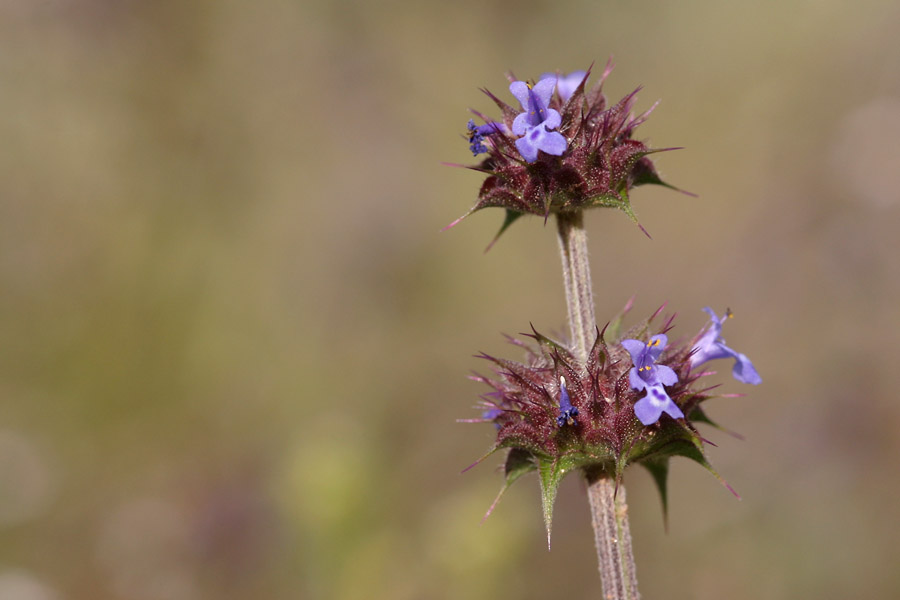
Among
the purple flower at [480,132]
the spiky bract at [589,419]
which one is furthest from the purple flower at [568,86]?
the spiky bract at [589,419]

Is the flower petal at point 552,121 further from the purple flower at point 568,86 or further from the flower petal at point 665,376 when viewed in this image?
the flower petal at point 665,376

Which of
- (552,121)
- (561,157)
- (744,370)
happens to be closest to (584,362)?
(744,370)

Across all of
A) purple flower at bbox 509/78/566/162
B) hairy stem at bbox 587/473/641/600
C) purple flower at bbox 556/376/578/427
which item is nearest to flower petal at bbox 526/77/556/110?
purple flower at bbox 509/78/566/162

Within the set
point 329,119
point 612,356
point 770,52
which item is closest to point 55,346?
point 329,119

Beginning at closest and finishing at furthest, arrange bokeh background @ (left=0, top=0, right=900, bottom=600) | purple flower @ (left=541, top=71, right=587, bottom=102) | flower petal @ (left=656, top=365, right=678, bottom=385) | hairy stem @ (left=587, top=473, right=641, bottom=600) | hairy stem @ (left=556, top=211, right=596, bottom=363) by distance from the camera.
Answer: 1. flower petal @ (left=656, top=365, right=678, bottom=385)
2. hairy stem @ (left=587, top=473, right=641, bottom=600)
3. hairy stem @ (left=556, top=211, right=596, bottom=363)
4. purple flower @ (left=541, top=71, right=587, bottom=102)
5. bokeh background @ (left=0, top=0, right=900, bottom=600)

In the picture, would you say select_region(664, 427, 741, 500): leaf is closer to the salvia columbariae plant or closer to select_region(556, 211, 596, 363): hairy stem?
the salvia columbariae plant

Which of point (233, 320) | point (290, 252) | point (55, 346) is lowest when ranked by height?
point (55, 346)

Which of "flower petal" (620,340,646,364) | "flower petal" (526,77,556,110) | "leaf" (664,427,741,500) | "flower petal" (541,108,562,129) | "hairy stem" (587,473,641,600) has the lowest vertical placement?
"hairy stem" (587,473,641,600)

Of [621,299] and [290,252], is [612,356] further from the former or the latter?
[290,252]
